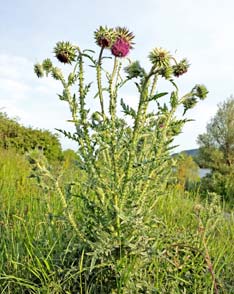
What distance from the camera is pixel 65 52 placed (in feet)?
5.91

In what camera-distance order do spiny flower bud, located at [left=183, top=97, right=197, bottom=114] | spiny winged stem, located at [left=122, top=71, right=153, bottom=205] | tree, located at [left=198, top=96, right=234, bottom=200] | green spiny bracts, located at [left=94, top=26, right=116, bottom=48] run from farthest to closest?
tree, located at [left=198, top=96, right=234, bottom=200] → spiny flower bud, located at [left=183, top=97, right=197, bottom=114] → green spiny bracts, located at [left=94, top=26, right=116, bottom=48] → spiny winged stem, located at [left=122, top=71, right=153, bottom=205]

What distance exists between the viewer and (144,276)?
1.90 m

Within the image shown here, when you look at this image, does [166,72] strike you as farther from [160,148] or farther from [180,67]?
[160,148]

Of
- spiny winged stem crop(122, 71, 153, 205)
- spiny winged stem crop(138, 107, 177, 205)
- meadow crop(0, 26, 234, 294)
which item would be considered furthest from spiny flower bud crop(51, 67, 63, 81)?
spiny winged stem crop(138, 107, 177, 205)

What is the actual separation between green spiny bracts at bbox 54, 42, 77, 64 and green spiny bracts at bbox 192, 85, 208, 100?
23.0 inches

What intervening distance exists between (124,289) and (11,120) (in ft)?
37.1

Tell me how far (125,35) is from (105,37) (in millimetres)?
81

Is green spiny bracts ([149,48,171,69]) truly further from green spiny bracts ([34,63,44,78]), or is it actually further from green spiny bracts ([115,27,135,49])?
green spiny bracts ([34,63,44,78])

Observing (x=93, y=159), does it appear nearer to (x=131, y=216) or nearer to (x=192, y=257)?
(x=131, y=216)

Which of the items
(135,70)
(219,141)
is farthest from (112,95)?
(219,141)

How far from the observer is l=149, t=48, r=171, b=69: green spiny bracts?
1.58m

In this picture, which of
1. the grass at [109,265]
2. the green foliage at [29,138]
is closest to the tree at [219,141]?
the green foliage at [29,138]

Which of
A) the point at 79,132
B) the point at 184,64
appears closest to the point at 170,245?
the point at 79,132

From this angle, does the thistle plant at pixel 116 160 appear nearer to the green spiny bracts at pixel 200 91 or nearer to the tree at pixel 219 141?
the green spiny bracts at pixel 200 91
